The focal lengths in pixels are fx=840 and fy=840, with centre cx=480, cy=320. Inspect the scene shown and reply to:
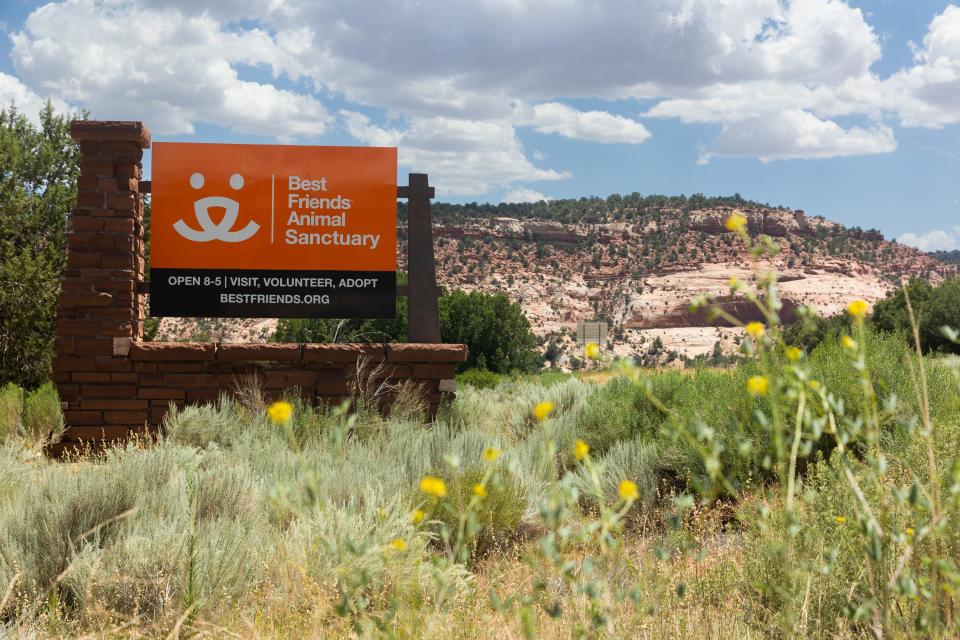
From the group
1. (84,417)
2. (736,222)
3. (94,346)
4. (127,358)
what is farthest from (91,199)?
(736,222)

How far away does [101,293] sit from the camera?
8367 millimetres

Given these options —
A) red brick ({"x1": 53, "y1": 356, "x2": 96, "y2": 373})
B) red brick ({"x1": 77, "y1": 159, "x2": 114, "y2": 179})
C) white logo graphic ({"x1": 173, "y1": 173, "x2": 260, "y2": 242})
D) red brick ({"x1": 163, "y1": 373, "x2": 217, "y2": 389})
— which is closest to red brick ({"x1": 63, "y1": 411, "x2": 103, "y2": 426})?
red brick ({"x1": 53, "y1": 356, "x2": 96, "y2": 373})

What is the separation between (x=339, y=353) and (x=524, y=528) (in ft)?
11.3

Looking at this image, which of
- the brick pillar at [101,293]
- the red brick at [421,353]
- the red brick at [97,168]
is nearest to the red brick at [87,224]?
the brick pillar at [101,293]

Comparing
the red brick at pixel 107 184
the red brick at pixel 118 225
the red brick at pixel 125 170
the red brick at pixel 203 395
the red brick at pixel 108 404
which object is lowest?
the red brick at pixel 108 404

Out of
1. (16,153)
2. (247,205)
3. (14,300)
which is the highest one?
→ (16,153)

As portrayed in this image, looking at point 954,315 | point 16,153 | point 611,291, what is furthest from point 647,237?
point 16,153

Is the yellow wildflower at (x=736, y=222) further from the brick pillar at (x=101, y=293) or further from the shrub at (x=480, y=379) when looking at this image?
the shrub at (x=480, y=379)

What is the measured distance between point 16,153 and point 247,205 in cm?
916

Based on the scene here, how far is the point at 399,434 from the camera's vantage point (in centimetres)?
732

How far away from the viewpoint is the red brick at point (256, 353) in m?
8.30

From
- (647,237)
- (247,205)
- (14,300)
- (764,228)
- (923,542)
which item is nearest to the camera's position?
(923,542)

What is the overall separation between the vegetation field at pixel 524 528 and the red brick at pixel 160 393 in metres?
0.78

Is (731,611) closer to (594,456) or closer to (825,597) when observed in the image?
(825,597)
